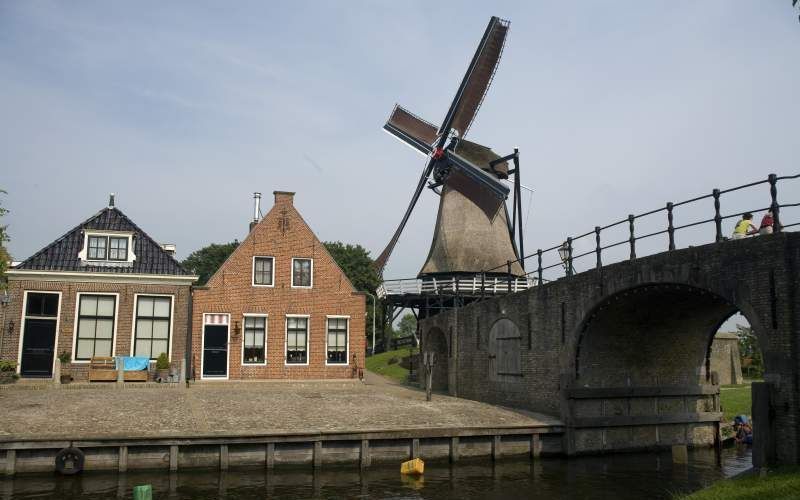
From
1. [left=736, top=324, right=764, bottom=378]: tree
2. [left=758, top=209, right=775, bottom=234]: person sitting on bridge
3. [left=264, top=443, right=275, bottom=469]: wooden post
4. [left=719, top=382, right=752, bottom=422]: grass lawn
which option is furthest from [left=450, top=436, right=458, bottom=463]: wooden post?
[left=736, top=324, right=764, bottom=378]: tree

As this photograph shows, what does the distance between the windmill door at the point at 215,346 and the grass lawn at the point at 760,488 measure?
17.7m

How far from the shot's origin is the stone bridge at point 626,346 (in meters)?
14.3

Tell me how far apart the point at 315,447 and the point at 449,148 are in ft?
79.5

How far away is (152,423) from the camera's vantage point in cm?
1547

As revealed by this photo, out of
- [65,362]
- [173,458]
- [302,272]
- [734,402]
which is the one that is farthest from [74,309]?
[734,402]

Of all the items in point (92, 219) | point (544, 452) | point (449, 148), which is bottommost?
→ point (544, 452)

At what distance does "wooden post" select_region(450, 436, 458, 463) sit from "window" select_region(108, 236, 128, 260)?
1399 centimetres

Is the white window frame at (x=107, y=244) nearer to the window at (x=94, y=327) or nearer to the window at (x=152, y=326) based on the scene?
the window at (x=94, y=327)

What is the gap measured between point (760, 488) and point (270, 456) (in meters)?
9.84

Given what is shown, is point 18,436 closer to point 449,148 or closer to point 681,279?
point 681,279

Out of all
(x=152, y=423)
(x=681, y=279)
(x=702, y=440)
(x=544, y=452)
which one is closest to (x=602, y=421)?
(x=544, y=452)

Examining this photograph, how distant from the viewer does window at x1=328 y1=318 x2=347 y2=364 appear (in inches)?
1025

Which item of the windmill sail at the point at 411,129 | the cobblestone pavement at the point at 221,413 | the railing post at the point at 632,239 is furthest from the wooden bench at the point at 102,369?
the windmill sail at the point at 411,129

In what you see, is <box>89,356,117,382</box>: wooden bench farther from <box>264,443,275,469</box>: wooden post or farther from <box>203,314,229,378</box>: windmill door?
<box>264,443,275,469</box>: wooden post
